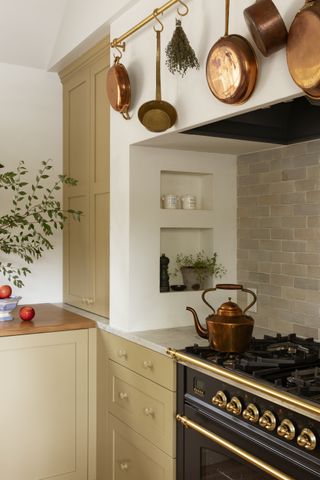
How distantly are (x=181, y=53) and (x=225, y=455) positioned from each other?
4.59 ft

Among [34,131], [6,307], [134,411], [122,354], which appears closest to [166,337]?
[122,354]

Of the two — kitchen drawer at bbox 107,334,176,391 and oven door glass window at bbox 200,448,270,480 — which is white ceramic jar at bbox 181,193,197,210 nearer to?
kitchen drawer at bbox 107,334,176,391

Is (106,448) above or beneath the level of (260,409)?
beneath

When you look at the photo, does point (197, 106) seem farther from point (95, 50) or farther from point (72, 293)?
point (72, 293)

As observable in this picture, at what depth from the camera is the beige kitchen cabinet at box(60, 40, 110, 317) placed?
2.78 meters

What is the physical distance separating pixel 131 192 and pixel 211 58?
866mm

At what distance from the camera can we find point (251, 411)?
1623 millimetres

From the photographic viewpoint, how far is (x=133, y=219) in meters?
2.43

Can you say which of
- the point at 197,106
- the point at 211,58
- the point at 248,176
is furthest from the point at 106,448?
the point at 211,58

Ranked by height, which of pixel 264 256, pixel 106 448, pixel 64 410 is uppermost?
pixel 264 256

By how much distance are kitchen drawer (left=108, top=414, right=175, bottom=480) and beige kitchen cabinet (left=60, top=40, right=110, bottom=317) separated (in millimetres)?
607

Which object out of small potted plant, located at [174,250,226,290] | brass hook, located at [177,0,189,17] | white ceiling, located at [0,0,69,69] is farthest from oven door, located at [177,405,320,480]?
white ceiling, located at [0,0,69,69]

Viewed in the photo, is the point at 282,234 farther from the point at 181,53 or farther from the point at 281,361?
the point at 181,53

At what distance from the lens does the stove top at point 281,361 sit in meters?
1.56
